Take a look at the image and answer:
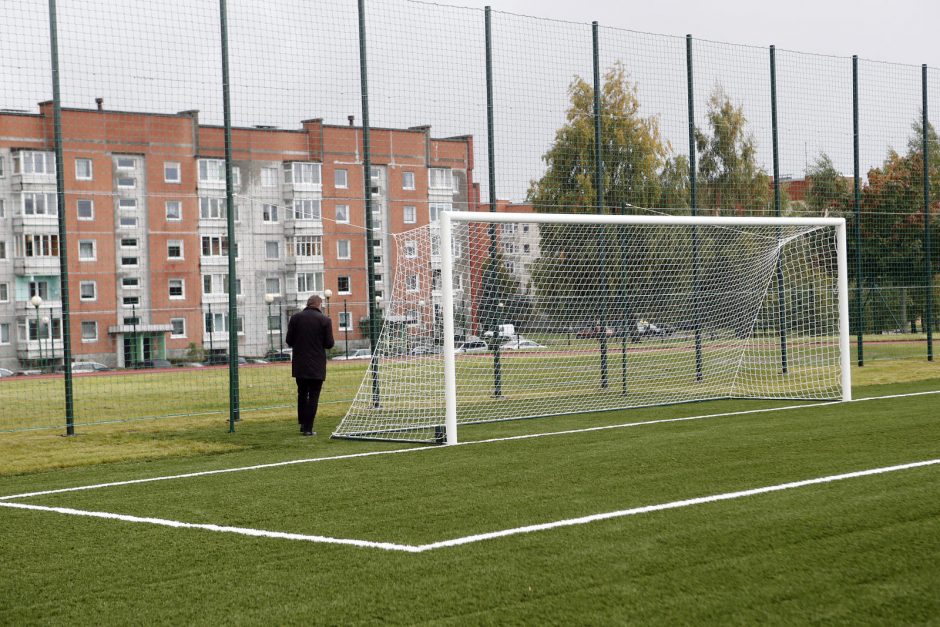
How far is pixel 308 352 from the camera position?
12.0 meters

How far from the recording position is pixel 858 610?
4.33 metres

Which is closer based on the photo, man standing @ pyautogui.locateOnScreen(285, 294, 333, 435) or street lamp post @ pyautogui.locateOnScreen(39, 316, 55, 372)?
man standing @ pyautogui.locateOnScreen(285, 294, 333, 435)

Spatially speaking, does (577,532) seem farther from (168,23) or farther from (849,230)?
(849,230)

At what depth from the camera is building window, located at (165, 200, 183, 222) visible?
14828mm

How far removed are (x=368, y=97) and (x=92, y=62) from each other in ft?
11.7

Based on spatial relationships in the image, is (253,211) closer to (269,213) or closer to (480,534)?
(269,213)

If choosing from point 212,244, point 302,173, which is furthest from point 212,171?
point 302,173

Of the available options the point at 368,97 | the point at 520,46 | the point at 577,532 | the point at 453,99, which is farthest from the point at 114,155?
the point at 577,532

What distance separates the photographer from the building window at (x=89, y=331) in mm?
13961

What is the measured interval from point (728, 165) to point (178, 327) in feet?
30.3

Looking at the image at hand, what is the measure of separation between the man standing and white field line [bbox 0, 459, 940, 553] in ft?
14.2

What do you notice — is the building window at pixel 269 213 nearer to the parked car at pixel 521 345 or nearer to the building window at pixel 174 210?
the building window at pixel 174 210

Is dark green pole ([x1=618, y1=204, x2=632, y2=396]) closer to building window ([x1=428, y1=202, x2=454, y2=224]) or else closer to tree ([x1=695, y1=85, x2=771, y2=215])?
Result: building window ([x1=428, y1=202, x2=454, y2=224])

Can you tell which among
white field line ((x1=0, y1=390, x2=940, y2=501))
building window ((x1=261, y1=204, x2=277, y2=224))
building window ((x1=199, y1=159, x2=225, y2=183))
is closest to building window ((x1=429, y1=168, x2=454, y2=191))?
building window ((x1=261, y1=204, x2=277, y2=224))
